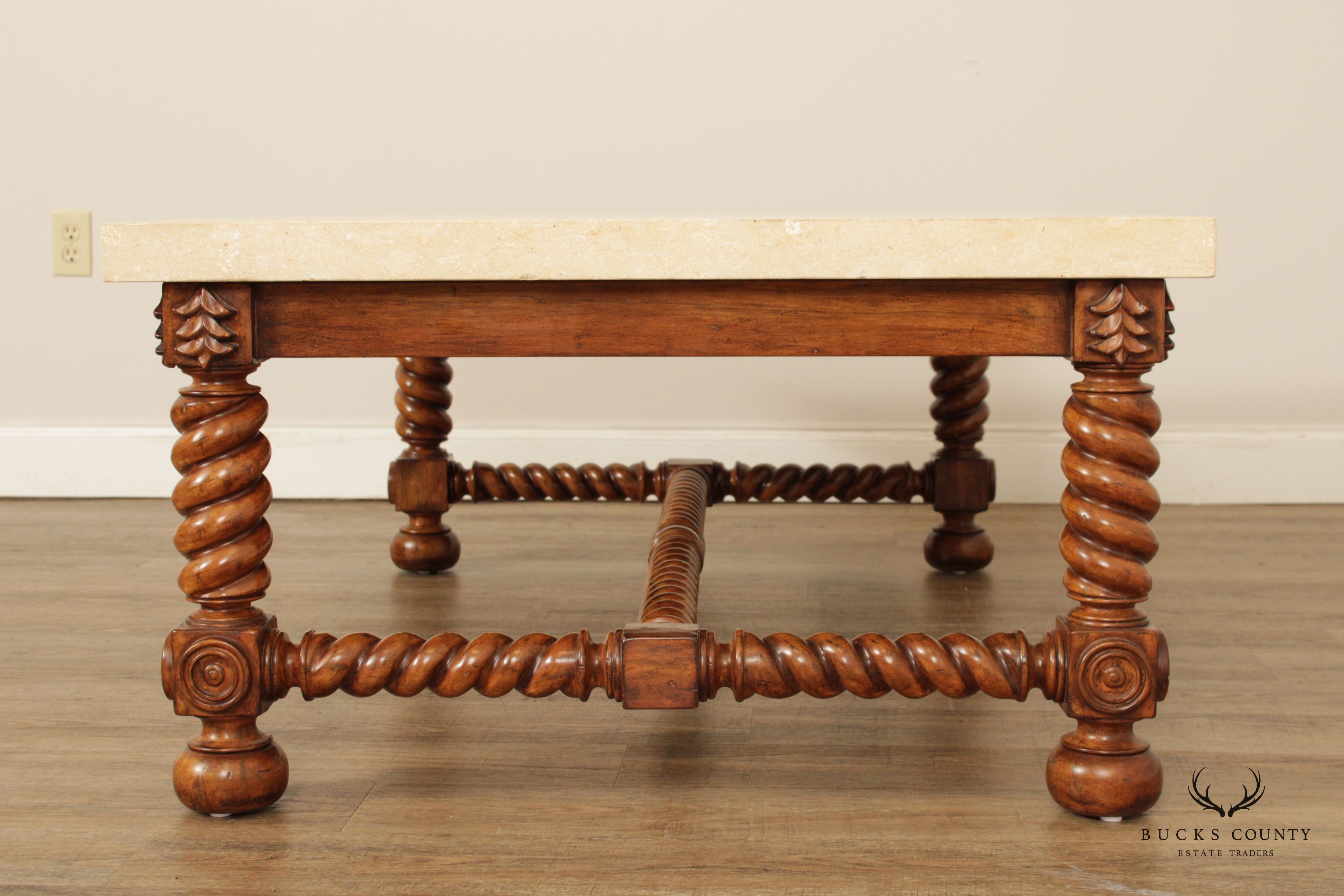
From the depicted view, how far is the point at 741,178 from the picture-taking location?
8.14ft

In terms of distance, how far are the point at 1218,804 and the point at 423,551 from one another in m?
1.22

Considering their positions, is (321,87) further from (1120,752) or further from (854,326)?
(1120,752)

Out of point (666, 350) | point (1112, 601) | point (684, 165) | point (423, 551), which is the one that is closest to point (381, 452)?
point (423, 551)

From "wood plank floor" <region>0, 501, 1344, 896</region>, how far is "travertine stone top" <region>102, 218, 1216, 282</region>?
0.45 metres

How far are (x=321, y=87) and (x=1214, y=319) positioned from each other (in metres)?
1.95

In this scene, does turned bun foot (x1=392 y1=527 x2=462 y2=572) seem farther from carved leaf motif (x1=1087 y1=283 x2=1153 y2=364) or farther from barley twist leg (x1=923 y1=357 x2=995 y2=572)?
carved leaf motif (x1=1087 y1=283 x2=1153 y2=364)

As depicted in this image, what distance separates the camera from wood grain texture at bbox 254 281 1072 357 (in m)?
1.00

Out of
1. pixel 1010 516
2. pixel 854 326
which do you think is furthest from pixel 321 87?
pixel 854 326

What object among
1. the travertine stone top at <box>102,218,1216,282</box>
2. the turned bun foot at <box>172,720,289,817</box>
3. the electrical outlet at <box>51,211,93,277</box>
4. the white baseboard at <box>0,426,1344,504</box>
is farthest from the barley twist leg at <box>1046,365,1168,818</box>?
the electrical outlet at <box>51,211,93,277</box>

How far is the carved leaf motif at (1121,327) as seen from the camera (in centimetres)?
96

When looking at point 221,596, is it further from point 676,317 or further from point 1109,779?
point 1109,779

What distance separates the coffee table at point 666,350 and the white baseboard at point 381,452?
1.53m

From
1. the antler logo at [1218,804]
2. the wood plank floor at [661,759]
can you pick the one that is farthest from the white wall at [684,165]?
the antler logo at [1218,804]

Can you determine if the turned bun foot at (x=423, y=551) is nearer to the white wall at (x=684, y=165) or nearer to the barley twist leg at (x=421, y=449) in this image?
the barley twist leg at (x=421, y=449)
